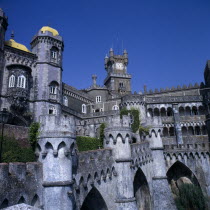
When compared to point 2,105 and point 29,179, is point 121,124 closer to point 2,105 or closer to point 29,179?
point 29,179

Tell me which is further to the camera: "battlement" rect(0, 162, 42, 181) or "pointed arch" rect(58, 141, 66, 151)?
"pointed arch" rect(58, 141, 66, 151)

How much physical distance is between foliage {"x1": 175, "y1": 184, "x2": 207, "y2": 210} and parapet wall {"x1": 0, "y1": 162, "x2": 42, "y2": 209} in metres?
23.4

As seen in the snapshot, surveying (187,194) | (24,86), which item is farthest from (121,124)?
(24,86)

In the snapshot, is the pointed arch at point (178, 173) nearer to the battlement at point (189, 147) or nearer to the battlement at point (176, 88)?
the battlement at point (189, 147)

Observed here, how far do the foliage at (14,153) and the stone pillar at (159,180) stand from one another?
16156mm

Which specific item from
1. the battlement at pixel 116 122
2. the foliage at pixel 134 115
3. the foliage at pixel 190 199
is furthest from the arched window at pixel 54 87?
the foliage at pixel 190 199

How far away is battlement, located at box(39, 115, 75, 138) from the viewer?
13398mm

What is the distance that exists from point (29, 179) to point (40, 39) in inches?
1269

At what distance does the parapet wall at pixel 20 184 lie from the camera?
416 inches

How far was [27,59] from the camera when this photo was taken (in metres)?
37.1

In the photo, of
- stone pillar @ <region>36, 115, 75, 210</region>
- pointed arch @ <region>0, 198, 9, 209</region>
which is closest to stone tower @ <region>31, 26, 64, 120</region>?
stone pillar @ <region>36, 115, 75, 210</region>

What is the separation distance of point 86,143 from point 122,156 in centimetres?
772

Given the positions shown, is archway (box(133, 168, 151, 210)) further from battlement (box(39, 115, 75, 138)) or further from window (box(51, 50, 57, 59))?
window (box(51, 50, 57, 59))

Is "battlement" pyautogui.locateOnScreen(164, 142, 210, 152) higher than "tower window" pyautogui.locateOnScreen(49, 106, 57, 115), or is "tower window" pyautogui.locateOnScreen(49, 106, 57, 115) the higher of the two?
"tower window" pyautogui.locateOnScreen(49, 106, 57, 115)
